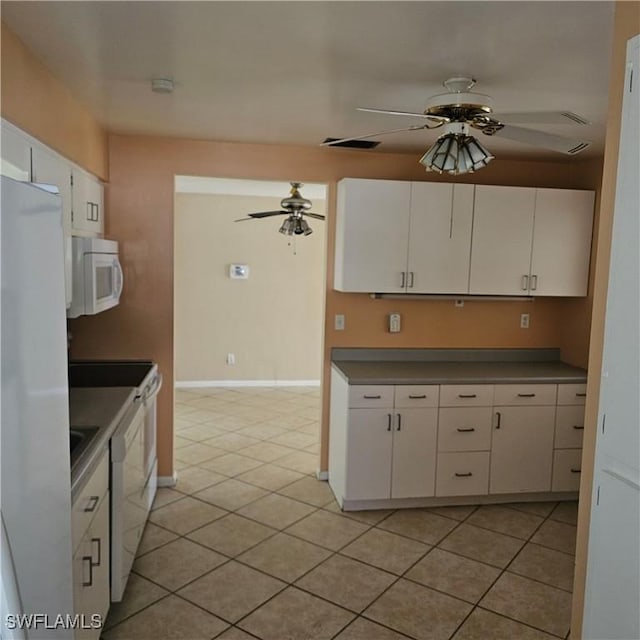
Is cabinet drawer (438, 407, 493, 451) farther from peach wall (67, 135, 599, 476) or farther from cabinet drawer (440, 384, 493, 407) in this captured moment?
peach wall (67, 135, 599, 476)

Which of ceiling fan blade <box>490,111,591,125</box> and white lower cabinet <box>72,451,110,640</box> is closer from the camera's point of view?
white lower cabinet <box>72,451,110,640</box>

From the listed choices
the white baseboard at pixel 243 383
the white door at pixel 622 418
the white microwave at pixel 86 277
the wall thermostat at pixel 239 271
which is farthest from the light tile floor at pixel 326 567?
the wall thermostat at pixel 239 271

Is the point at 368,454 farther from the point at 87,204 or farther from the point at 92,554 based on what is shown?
the point at 87,204

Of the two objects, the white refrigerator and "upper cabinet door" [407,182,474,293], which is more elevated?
"upper cabinet door" [407,182,474,293]

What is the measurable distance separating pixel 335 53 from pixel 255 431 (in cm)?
393

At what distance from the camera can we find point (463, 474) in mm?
3746

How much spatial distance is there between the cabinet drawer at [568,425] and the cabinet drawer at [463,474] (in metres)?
0.53

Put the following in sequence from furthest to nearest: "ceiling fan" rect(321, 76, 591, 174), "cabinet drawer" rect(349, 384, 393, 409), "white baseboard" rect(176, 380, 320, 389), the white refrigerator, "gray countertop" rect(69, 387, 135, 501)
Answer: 1. "white baseboard" rect(176, 380, 320, 389)
2. "cabinet drawer" rect(349, 384, 393, 409)
3. "ceiling fan" rect(321, 76, 591, 174)
4. "gray countertop" rect(69, 387, 135, 501)
5. the white refrigerator

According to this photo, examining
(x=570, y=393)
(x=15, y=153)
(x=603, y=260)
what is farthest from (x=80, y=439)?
(x=570, y=393)

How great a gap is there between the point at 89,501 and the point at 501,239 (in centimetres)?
307

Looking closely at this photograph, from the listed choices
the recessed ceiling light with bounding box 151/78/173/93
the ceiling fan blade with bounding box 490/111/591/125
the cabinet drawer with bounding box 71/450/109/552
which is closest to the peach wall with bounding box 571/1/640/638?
the ceiling fan blade with bounding box 490/111/591/125

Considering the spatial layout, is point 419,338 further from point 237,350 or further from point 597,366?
point 237,350

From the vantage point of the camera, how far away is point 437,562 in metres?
3.08

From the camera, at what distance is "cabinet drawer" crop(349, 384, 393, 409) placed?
356 cm
